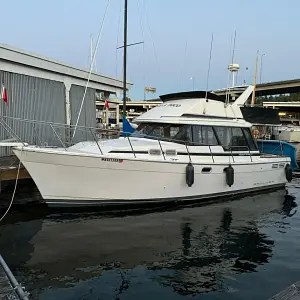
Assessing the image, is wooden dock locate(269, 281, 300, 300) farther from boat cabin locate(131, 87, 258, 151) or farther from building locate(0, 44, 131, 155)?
building locate(0, 44, 131, 155)

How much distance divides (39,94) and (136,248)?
27.3 ft

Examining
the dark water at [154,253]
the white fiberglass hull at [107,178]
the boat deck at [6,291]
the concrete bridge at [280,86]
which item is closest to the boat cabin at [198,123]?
the white fiberglass hull at [107,178]

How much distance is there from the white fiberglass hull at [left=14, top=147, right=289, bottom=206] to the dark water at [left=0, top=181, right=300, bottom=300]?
0.48 meters

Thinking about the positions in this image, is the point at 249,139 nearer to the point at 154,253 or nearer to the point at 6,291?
the point at 154,253

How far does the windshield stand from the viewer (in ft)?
35.2

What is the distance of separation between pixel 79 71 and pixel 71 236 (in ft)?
31.1

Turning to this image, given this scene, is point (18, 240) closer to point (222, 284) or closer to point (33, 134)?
point (222, 284)

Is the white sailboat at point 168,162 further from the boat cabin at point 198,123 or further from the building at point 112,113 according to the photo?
the building at point 112,113

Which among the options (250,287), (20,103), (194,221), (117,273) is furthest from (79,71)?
(250,287)

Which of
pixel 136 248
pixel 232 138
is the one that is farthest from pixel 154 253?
A: pixel 232 138

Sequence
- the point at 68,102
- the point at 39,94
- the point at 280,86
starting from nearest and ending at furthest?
1. the point at 39,94
2. the point at 68,102
3. the point at 280,86

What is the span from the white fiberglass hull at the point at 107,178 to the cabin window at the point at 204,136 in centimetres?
80

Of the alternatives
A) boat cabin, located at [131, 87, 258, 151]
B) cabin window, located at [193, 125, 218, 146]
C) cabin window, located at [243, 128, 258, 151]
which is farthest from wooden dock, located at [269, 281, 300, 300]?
cabin window, located at [243, 128, 258, 151]

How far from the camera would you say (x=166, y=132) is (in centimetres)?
1090
